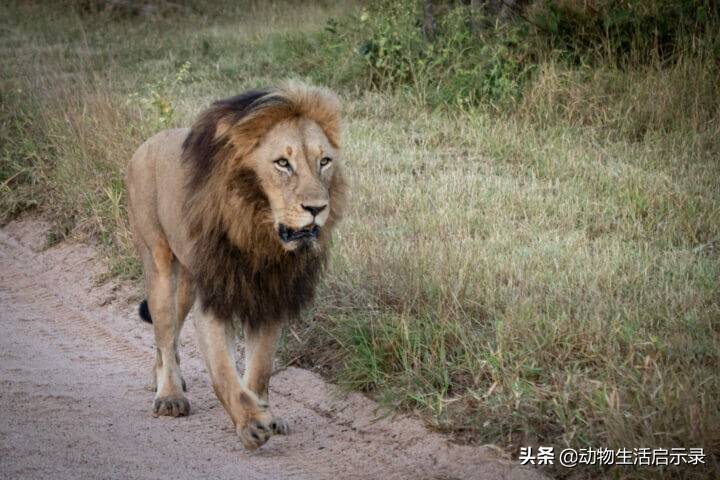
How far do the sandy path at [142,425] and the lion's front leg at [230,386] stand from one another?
0.42 feet

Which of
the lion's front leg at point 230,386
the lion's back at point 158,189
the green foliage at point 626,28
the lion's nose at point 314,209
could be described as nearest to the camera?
the lion's nose at point 314,209

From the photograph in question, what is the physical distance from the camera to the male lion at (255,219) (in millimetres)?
3701

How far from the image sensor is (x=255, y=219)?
3.77 metres

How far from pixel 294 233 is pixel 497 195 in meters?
2.75

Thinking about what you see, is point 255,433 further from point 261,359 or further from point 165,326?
point 165,326

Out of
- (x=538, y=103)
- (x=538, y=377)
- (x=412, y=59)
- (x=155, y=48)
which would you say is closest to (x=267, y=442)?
(x=538, y=377)

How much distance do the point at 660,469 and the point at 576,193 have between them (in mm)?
3307

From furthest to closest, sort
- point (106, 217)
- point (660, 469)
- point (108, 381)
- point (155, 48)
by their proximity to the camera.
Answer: point (155, 48), point (106, 217), point (108, 381), point (660, 469)

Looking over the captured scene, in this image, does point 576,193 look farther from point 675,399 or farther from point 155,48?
point 155,48

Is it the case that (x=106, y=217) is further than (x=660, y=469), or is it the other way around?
(x=106, y=217)

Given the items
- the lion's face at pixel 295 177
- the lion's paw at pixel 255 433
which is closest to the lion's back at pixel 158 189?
the lion's face at pixel 295 177

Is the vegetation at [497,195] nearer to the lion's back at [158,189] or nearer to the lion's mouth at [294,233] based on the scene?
the lion's mouth at [294,233]

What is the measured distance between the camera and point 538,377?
3.88 m

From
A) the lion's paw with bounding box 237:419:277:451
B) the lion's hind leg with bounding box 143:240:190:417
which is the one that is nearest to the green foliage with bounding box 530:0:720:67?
the lion's hind leg with bounding box 143:240:190:417
